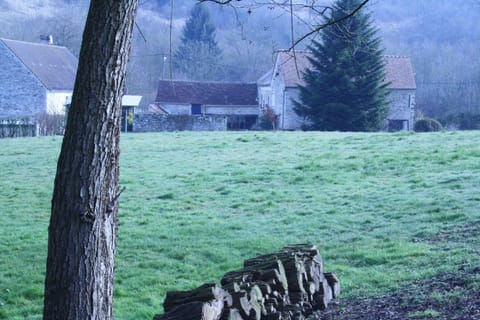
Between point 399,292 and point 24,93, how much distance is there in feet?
167

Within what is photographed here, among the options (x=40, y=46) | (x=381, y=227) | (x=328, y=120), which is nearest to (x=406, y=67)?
(x=328, y=120)

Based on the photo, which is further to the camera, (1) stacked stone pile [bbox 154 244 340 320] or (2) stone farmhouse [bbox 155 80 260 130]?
(2) stone farmhouse [bbox 155 80 260 130]

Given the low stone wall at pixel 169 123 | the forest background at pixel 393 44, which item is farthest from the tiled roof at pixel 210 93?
the low stone wall at pixel 169 123

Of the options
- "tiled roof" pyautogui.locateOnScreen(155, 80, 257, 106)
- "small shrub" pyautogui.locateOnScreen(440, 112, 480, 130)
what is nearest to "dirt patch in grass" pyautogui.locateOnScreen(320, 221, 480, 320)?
"small shrub" pyautogui.locateOnScreen(440, 112, 480, 130)

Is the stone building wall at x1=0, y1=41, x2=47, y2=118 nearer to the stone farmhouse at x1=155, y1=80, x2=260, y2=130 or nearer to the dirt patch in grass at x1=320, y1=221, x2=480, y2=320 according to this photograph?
the stone farmhouse at x1=155, y1=80, x2=260, y2=130

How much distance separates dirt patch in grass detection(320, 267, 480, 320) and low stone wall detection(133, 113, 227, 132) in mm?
37790

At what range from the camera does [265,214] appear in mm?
13969

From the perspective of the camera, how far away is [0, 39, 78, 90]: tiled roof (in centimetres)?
5500

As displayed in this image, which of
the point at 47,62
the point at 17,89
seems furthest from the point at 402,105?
the point at 17,89

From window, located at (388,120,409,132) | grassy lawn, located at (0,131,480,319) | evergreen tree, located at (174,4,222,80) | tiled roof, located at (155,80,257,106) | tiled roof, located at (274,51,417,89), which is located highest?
evergreen tree, located at (174,4,222,80)

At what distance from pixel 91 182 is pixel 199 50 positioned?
232 ft

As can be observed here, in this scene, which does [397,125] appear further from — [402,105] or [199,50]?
[199,50]

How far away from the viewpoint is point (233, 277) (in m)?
6.54

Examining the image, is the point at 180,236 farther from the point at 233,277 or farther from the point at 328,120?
the point at 328,120
